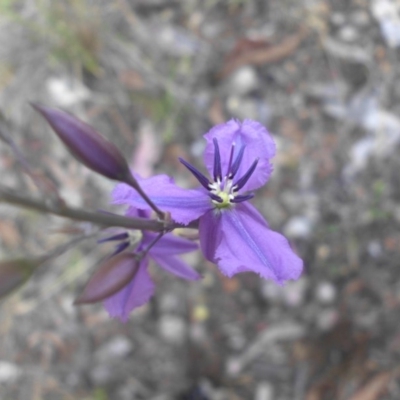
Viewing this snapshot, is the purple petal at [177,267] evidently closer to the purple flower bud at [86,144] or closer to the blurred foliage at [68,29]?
the purple flower bud at [86,144]

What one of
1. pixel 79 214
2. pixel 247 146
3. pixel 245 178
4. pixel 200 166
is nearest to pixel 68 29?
pixel 200 166

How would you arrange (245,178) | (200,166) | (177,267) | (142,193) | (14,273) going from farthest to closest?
1. (200,166)
2. (177,267)
3. (245,178)
4. (142,193)
5. (14,273)

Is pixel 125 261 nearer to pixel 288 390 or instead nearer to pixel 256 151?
pixel 256 151

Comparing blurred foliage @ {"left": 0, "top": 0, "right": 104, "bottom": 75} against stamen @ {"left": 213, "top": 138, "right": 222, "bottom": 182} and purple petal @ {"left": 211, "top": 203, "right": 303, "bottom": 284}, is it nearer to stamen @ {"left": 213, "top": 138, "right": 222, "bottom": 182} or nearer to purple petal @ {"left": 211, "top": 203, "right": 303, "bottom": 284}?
stamen @ {"left": 213, "top": 138, "right": 222, "bottom": 182}

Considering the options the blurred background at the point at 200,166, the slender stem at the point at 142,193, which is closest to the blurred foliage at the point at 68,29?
the blurred background at the point at 200,166

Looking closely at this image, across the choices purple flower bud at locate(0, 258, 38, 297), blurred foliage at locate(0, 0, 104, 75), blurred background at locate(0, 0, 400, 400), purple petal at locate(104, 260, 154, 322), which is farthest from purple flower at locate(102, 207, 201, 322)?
blurred foliage at locate(0, 0, 104, 75)

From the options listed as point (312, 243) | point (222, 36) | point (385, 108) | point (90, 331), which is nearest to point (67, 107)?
point (222, 36)

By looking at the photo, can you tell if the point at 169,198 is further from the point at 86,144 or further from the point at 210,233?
the point at 86,144
